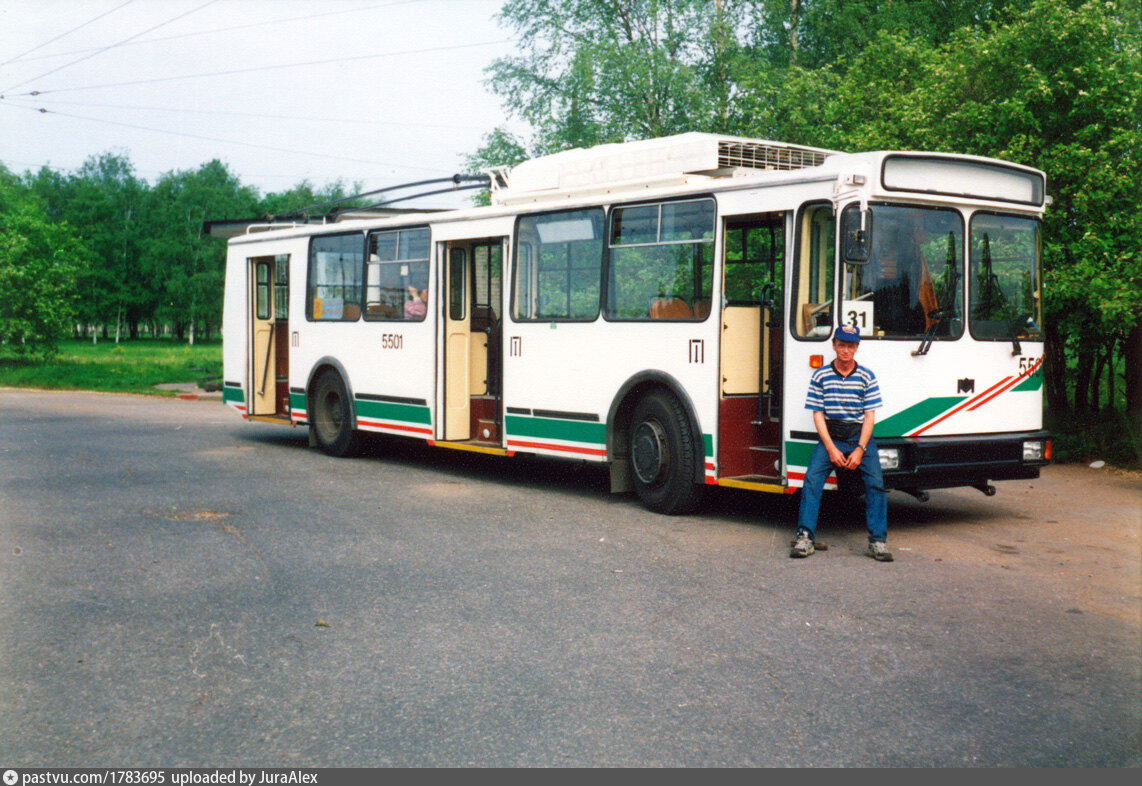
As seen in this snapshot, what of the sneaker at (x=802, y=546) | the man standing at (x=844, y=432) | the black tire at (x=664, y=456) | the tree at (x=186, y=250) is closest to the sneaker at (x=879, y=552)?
the man standing at (x=844, y=432)

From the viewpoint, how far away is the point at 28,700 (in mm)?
4930

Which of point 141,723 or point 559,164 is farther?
point 559,164

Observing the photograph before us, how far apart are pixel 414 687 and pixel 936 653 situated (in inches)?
102

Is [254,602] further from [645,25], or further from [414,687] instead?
[645,25]

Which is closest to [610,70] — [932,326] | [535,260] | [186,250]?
[535,260]

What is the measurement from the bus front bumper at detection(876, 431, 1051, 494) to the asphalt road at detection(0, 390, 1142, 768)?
0.49 meters

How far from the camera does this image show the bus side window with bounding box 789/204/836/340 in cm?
Answer: 890

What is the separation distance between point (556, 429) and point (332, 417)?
4613mm

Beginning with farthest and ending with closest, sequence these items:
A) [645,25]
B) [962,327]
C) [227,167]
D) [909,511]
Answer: [227,167] < [645,25] < [909,511] < [962,327]

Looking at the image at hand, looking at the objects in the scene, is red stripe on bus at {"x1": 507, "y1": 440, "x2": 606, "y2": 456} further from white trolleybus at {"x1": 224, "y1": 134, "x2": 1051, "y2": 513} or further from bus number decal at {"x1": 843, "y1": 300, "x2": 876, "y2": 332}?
bus number decal at {"x1": 843, "y1": 300, "x2": 876, "y2": 332}

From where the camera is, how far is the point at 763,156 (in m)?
10.1

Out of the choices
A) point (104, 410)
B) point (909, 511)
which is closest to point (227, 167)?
point (104, 410)

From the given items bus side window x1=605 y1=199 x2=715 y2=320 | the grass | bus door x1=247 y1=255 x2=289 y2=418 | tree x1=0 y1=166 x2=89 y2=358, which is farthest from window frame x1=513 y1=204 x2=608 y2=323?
tree x1=0 y1=166 x2=89 y2=358

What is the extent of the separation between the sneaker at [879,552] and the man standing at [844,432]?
0.02m
